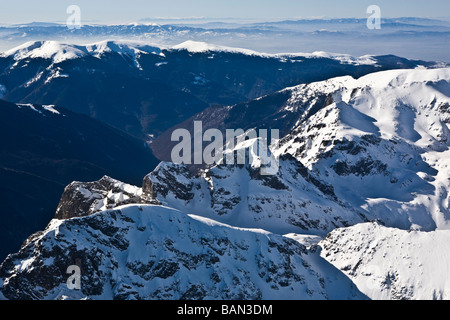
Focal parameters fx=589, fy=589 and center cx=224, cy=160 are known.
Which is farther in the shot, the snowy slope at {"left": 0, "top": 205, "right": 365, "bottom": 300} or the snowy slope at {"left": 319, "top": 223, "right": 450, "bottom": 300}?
the snowy slope at {"left": 319, "top": 223, "right": 450, "bottom": 300}

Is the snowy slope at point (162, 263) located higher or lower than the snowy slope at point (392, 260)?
higher

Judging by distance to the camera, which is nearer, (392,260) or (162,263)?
(162,263)

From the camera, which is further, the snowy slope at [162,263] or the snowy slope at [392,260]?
the snowy slope at [392,260]
